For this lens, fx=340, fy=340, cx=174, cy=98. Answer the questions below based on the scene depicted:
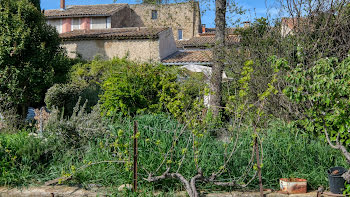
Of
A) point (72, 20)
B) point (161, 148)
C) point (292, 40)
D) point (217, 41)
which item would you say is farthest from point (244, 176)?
point (72, 20)

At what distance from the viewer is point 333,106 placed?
446cm

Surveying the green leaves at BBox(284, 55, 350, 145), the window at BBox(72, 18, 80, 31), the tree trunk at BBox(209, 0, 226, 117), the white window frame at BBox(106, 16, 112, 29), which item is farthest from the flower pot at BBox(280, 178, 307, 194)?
the window at BBox(72, 18, 80, 31)

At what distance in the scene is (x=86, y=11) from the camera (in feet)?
108

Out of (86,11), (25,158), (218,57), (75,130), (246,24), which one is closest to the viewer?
(25,158)

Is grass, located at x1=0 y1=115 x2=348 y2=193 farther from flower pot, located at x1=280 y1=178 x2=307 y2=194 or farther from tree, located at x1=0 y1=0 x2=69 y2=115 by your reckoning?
tree, located at x1=0 y1=0 x2=69 y2=115

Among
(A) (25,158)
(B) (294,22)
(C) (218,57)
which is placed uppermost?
(B) (294,22)

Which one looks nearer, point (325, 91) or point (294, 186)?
point (325, 91)

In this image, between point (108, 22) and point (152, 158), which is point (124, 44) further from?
point (152, 158)

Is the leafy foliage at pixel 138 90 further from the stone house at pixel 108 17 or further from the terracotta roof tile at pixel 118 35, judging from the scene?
the stone house at pixel 108 17

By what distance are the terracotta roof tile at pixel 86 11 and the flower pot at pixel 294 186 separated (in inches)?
1132

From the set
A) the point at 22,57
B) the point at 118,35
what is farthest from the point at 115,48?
the point at 22,57

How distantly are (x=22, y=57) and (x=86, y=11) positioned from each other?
23587 mm

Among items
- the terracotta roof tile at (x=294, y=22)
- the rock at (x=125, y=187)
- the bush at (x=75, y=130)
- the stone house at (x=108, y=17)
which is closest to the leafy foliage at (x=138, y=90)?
the bush at (x=75, y=130)

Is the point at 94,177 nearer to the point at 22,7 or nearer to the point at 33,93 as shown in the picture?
the point at 33,93
